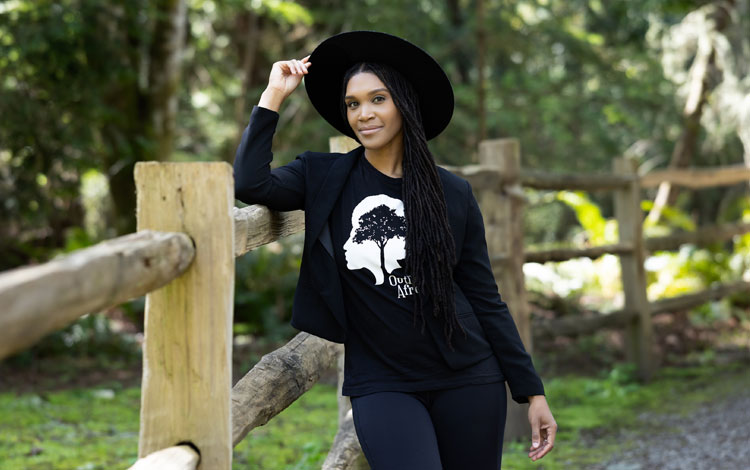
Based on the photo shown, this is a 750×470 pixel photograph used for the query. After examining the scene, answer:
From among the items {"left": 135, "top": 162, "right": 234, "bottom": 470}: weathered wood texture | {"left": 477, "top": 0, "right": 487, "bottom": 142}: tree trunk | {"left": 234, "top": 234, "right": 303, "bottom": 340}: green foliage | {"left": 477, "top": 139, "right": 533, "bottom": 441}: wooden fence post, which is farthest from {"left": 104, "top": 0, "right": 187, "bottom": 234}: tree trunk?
{"left": 135, "top": 162, "right": 234, "bottom": 470}: weathered wood texture

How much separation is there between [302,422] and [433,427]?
342cm

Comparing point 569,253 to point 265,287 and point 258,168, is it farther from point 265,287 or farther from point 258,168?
point 258,168

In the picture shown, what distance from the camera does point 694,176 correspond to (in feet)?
26.5

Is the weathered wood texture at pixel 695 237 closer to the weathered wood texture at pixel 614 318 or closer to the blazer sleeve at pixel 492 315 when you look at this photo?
the weathered wood texture at pixel 614 318

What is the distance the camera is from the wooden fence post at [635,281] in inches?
277

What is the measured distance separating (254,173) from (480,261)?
28.5 inches

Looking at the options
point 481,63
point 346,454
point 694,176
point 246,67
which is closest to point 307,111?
point 246,67

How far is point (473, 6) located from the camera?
12148 mm

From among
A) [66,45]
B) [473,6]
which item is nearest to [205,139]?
[473,6]

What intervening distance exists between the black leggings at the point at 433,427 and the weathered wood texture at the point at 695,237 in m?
5.26

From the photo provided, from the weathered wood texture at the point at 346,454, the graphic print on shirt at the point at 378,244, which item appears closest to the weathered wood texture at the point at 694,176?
the weathered wood texture at the point at 346,454

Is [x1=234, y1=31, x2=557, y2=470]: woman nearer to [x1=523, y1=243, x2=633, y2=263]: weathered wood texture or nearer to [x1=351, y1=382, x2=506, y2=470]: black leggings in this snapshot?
[x1=351, y1=382, x2=506, y2=470]: black leggings

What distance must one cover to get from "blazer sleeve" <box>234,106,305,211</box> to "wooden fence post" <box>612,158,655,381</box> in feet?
17.1

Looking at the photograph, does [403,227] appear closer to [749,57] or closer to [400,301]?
[400,301]
